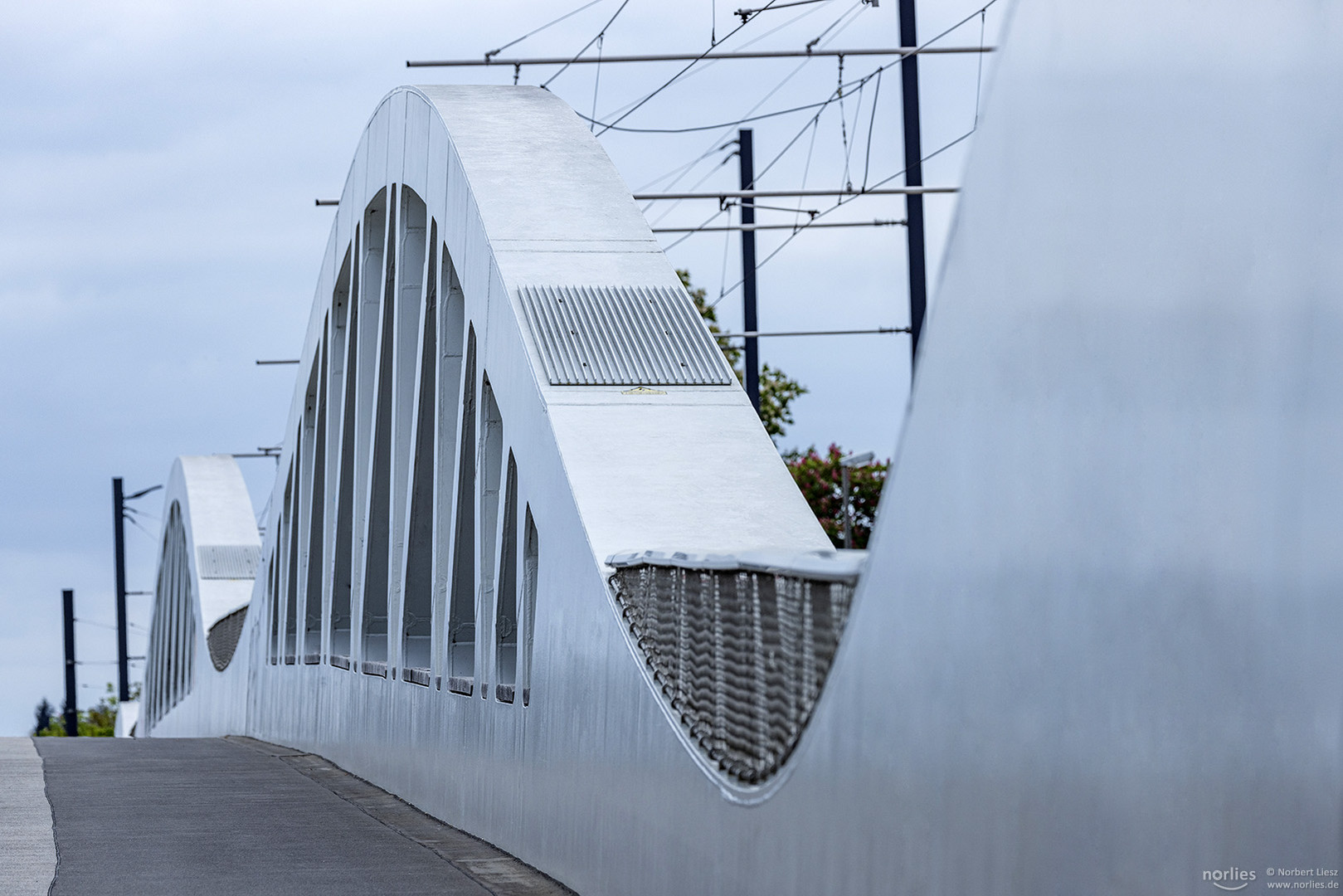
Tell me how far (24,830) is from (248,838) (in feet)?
4.04

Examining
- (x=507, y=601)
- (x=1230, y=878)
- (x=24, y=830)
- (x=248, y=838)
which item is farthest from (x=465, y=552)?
(x=1230, y=878)

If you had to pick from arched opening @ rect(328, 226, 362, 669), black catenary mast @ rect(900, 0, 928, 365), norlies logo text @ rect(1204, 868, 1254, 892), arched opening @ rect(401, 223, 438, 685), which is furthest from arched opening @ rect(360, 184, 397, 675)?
norlies logo text @ rect(1204, 868, 1254, 892)

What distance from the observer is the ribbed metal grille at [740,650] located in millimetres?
5230

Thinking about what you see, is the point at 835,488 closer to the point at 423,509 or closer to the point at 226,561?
the point at 226,561

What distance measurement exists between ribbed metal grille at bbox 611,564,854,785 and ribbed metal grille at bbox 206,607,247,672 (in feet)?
75.0

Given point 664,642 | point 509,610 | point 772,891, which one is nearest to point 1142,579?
point 772,891

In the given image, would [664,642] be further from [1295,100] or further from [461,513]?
[461,513]

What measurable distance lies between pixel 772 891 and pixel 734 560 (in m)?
1.10

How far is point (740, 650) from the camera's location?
585cm

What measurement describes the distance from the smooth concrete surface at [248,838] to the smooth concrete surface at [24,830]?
7cm

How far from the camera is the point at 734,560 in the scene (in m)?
5.86

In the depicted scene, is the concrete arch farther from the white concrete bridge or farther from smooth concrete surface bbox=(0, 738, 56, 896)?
A: the white concrete bridge

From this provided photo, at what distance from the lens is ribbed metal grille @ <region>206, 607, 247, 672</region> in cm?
2891

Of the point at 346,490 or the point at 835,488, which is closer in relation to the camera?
the point at 346,490
